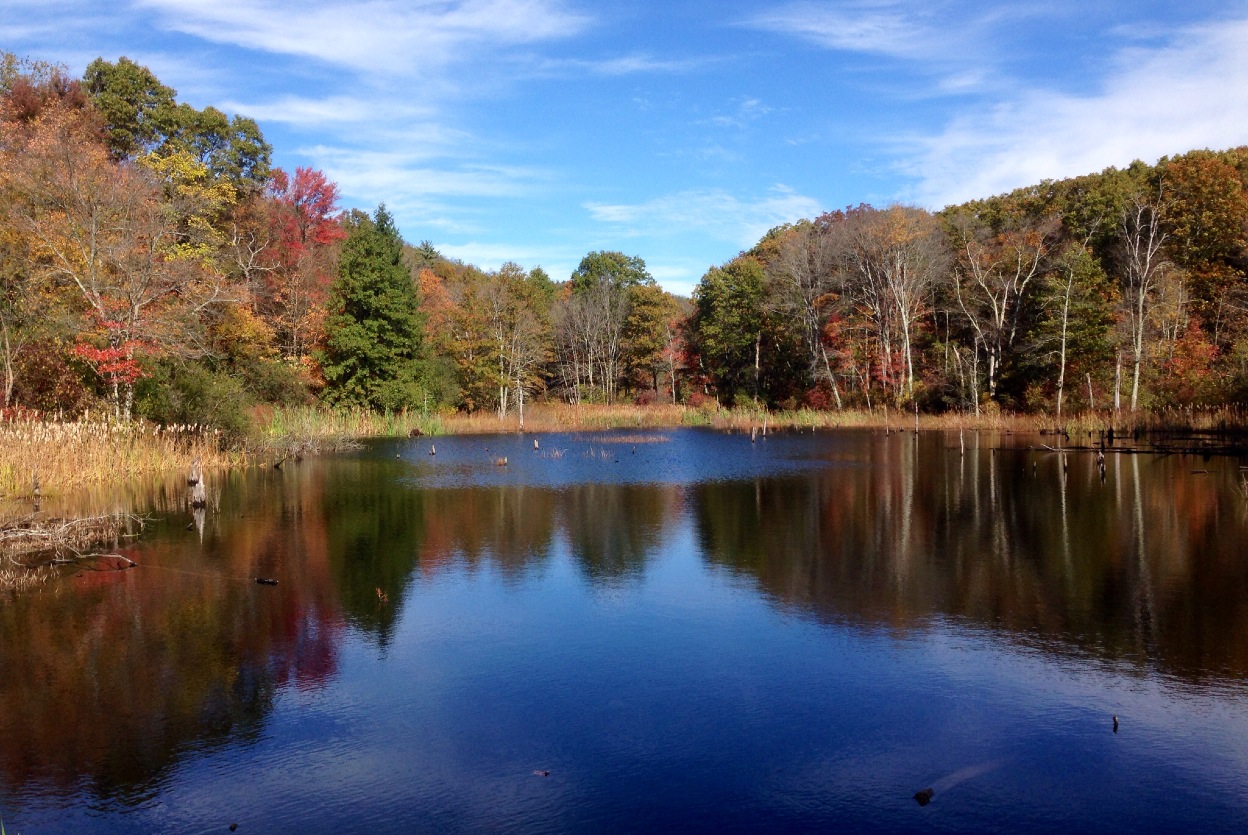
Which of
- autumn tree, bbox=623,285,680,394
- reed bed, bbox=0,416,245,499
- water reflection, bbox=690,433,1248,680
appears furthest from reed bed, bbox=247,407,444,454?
autumn tree, bbox=623,285,680,394

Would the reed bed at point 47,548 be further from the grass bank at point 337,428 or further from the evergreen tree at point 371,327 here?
the evergreen tree at point 371,327

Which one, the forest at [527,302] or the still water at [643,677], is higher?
the forest at [527,302]

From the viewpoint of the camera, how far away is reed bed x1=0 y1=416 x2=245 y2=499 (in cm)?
1553

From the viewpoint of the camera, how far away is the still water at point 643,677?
514 centimetres

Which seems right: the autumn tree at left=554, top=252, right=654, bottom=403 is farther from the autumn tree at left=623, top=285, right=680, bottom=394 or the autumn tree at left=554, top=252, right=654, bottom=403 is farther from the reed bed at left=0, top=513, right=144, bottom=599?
the reed bed at left=0, top=513, right=144, bottom=599

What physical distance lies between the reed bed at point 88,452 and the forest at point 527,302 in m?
0.87

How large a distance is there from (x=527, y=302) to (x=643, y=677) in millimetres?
43710

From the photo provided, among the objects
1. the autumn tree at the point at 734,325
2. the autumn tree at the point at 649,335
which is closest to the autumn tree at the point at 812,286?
the autumn tree at the point at 734,325

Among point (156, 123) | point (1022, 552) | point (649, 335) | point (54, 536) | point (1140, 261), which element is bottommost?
point (1022, 552)


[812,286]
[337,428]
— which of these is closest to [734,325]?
[812,286]

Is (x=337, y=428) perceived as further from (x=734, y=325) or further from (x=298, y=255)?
(x=734, y=325)

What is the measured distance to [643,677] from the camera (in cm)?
720

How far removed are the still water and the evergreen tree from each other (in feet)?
87.7

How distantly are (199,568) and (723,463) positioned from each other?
15.9 m
